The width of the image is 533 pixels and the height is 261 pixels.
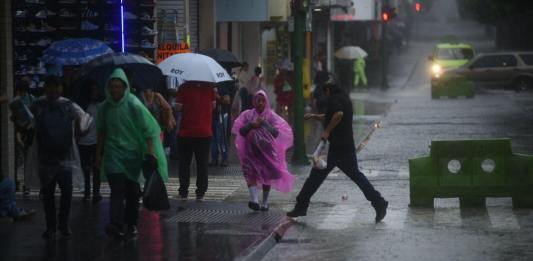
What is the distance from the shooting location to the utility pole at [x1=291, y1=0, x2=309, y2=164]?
872 inches

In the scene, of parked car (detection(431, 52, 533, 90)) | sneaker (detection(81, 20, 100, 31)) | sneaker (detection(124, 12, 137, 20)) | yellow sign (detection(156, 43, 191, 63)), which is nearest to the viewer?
sneaker (detection(81, 20, 100, 31))

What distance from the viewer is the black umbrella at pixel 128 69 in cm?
1483

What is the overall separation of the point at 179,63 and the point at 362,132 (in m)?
13.0

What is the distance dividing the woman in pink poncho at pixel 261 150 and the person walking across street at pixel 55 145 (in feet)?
10.7

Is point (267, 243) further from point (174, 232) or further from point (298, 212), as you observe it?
point (298, 212)

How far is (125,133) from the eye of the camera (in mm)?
12539

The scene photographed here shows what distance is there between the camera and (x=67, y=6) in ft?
69.9

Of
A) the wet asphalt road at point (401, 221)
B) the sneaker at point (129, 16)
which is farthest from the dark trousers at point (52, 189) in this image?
the sneaker at point (129, 16)

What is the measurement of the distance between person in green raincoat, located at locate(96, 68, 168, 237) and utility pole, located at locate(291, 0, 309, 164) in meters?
9.57

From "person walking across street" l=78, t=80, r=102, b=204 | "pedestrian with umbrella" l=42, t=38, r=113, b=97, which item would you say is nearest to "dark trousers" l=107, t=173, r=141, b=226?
"person walking across street" l=78, t=80, r=102, b=204

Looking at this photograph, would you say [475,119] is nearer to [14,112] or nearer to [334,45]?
[14,112]

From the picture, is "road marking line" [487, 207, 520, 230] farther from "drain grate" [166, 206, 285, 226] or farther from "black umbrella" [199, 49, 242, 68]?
"black umbrella" [199, 49, 242, 68]

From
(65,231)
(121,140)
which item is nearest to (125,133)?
(121,140)

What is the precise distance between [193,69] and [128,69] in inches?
63.6
